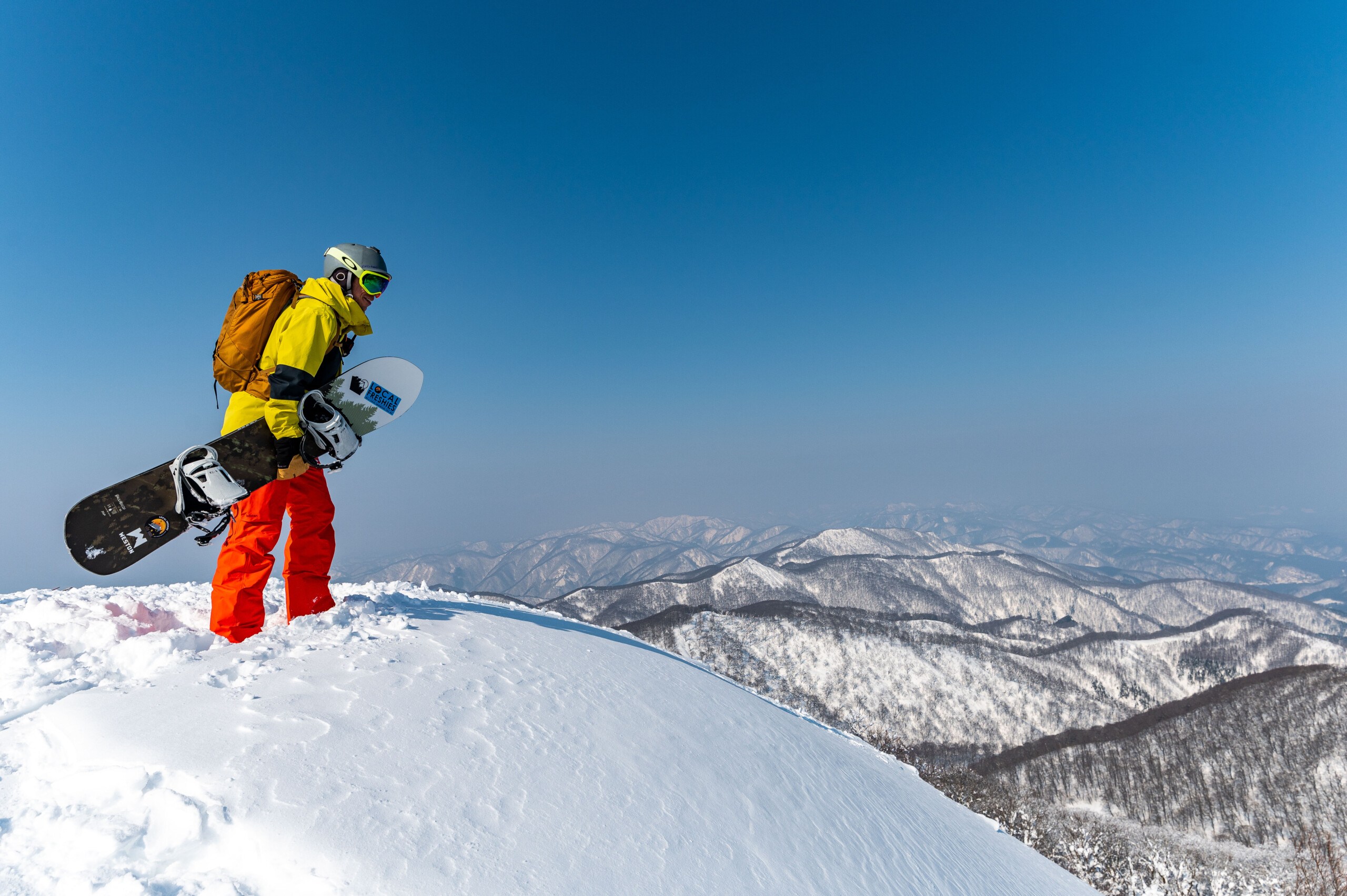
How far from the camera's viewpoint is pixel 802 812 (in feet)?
18.7

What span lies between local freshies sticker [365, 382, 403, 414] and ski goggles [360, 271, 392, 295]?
3.86 ft

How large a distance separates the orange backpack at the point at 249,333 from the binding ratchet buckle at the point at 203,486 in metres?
0.84

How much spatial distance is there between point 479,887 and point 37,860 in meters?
1.91

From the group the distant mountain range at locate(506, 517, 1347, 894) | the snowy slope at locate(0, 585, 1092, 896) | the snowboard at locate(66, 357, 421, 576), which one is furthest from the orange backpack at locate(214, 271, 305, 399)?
the distant mountain range at locate(506, 517, 1347, 894)

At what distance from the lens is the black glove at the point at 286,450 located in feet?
19.1

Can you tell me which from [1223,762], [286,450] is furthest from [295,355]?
[1223,762]

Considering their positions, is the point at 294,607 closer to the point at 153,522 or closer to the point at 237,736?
the point at 153,522

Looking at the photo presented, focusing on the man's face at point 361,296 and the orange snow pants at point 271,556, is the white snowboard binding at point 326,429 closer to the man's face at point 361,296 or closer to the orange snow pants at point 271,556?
the orange snow pants at point 271,556

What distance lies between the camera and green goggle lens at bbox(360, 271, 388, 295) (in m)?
6.48

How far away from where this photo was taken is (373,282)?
655cm

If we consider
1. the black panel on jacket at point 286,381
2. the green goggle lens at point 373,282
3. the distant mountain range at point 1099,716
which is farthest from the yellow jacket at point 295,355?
the distant mountain range at point 1099,716

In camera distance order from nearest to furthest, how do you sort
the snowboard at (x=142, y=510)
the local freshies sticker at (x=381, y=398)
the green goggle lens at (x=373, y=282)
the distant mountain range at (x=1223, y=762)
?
1. the snowboard at (x=142, y=510)
2. the green goggle lens at (x=373, y=282)
3. the local freshies sticker at (x=381, y=398)
4. the distant mountain range at (x=1223, y=762)

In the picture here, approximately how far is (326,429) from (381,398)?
1092 millimetres

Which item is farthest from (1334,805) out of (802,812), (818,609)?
(802,812)
